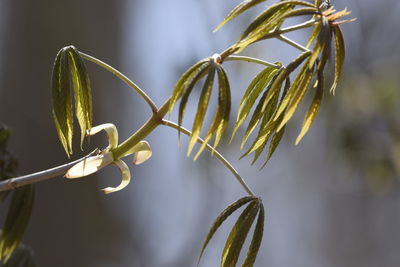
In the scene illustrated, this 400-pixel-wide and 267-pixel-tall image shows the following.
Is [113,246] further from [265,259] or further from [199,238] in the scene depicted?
[265,259]

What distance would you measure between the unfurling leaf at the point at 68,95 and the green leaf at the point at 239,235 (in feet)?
0.40

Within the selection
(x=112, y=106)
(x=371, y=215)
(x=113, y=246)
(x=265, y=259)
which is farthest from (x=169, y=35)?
(x=371, y=215)

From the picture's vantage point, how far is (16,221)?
1.84 feet

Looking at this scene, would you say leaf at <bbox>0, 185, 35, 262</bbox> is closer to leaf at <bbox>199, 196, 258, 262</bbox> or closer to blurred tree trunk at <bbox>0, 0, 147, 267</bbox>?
leaf at <bbox>199, 196, 258, 262</bbox>

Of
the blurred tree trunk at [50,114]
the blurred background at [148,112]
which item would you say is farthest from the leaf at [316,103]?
the blurred tree trunk at [50,114]

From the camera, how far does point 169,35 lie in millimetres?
2418

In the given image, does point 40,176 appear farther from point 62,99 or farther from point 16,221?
point 16,221

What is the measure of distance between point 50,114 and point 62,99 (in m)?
1.49

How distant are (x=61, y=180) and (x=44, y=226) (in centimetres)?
14

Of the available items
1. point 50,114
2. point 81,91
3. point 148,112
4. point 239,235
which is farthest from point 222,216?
point 148,112

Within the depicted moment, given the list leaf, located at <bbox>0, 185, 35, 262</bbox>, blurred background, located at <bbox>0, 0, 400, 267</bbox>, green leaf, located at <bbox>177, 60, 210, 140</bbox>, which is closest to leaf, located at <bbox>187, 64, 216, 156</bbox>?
green leaf, located at <bbox>177, 60, 210, 140</bbox>

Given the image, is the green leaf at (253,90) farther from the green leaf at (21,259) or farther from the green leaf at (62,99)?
the green leaf at (21,259)

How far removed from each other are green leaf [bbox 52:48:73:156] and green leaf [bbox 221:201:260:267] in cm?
12

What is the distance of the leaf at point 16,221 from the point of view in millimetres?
549
